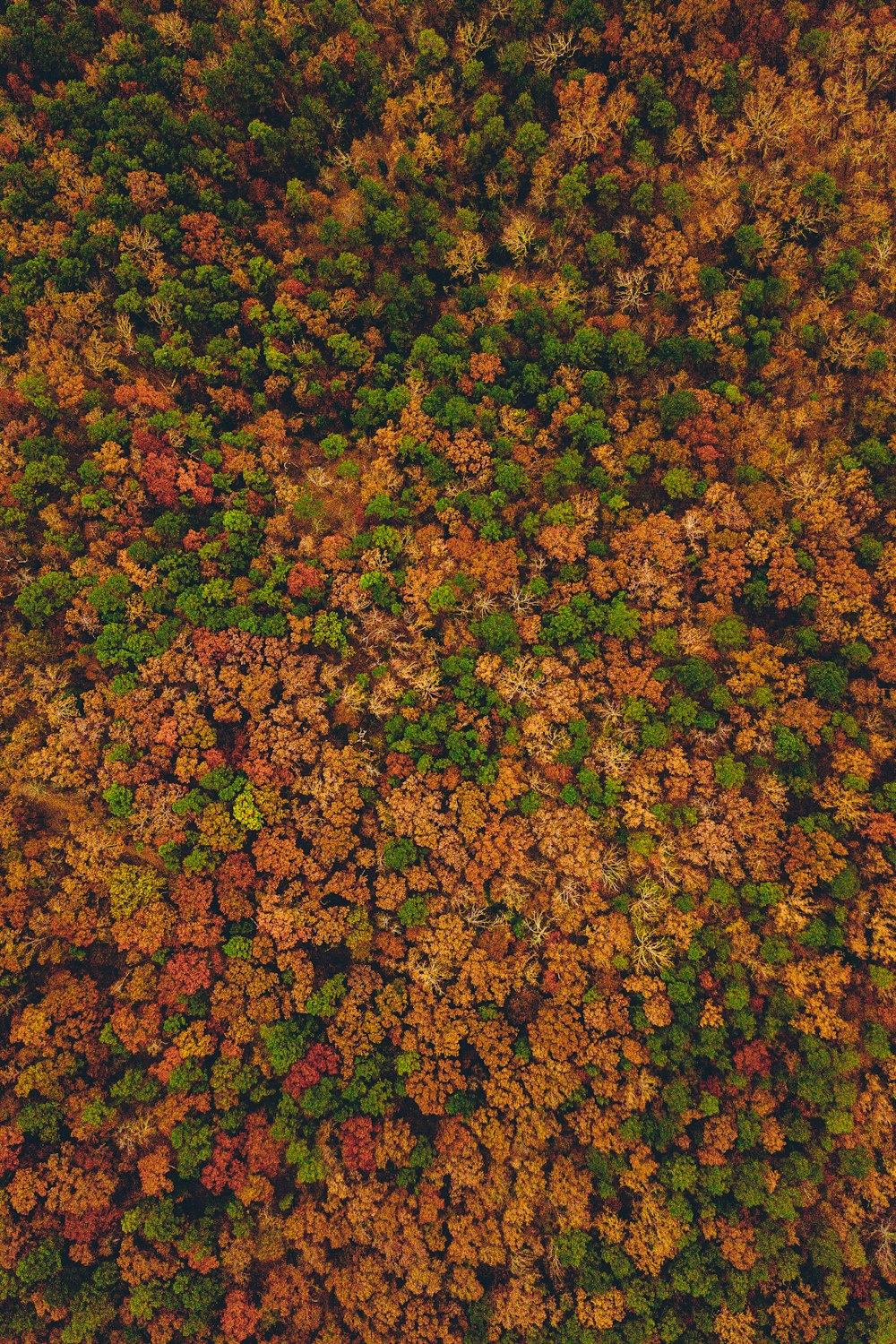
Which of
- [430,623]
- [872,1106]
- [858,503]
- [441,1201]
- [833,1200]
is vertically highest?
[858,503]

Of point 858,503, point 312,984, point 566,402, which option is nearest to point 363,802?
point 312,984

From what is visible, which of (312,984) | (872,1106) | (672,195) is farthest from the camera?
(672,195)

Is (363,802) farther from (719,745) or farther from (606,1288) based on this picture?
(606,1288)

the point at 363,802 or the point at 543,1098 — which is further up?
the point at 363,802

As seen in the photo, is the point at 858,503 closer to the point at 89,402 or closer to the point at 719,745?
the point at 719,745

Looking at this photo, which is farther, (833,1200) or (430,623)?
(430,623)

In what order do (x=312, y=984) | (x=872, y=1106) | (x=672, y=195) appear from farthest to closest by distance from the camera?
(x=672, y=195)
(x=312, y=984)
(x=872, y=1106)
